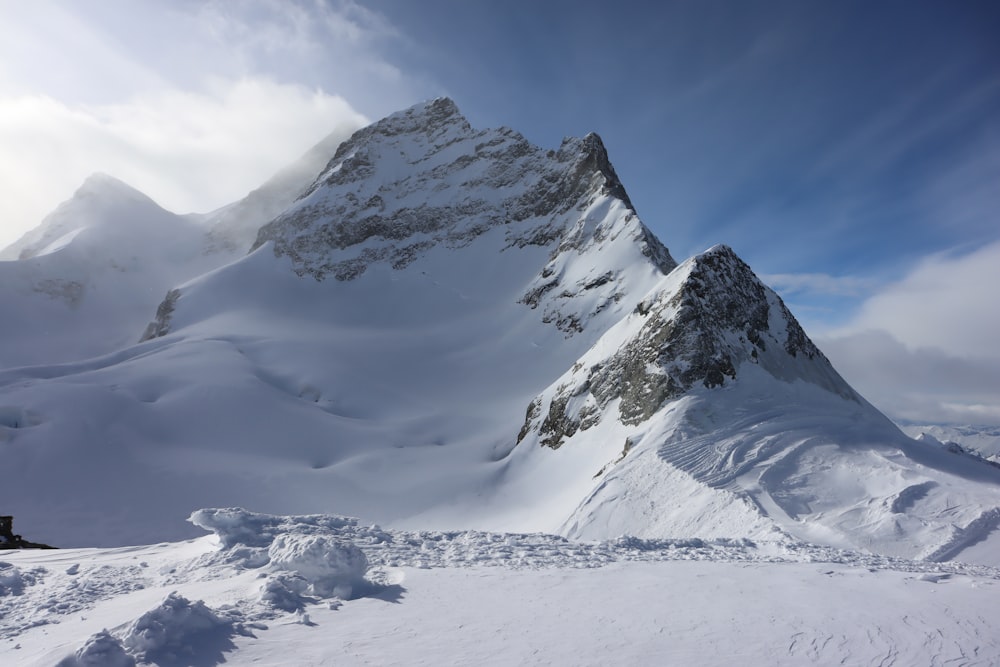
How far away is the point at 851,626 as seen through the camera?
22.4ft

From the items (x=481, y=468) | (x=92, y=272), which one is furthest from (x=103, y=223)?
(x=481, y=468)

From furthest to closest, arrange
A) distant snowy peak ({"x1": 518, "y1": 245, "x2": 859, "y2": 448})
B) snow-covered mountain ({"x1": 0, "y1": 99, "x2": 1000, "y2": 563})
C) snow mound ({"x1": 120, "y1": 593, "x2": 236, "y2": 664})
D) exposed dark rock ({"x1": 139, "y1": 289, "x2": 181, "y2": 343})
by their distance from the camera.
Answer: exposed dark rock ({"x1": 139, "y1": 289, "x2": 181, "y2": 343}) < distant snowy peak ({"x1": 518, "y1": 245, "x2": 859, "y2": 448}) < snow-covered mountain ({"x1": 0, "y1": 99, "x2": 1000, "y2": 563}) < snow mound ({"x1": 120, "y1": 593, "x2": 236, "y2": 664})

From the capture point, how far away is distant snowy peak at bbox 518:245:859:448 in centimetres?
2444

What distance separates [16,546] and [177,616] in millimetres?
13202

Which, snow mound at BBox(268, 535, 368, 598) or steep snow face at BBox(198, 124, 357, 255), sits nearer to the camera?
snow mound at BBox(268, 535, 368, 598)

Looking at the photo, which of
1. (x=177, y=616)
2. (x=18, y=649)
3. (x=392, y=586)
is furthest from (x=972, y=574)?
(x=18, y=649)

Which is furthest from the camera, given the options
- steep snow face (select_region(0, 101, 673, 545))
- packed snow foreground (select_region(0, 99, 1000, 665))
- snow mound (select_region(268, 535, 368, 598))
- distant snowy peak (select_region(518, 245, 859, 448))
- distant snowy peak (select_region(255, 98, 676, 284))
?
distant snowy peak (select_region(255, 98, 676, 284))

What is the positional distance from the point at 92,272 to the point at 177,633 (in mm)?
124801

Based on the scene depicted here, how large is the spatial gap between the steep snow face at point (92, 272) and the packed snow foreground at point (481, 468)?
7.16 ft

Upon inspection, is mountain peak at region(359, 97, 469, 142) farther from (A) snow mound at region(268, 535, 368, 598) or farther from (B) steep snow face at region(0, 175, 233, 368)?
(A) snow mound at region(268, 535, 368, 598)

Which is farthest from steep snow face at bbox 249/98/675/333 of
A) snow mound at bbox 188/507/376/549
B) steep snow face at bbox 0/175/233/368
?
snow mound at bbox 188/507/376/549

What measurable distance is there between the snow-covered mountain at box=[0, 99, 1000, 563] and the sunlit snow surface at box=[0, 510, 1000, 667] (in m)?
6.55

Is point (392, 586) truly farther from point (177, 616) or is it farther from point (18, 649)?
point (18, 649)

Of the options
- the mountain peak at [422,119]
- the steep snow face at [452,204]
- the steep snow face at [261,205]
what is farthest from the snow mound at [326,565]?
the steep snow face at [261,205]
